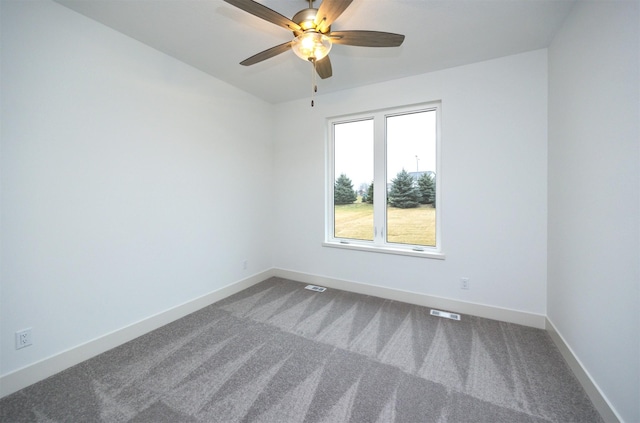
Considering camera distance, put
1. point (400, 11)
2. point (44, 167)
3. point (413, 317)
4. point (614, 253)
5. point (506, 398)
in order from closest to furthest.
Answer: point (614, 253) < point (506, 398) < point (44, 167) < point (400, 11) < point (413, 317)

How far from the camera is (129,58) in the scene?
2.21 meters

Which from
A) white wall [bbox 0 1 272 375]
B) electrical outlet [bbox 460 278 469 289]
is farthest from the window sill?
white wall [bbox 0 1 272 375]

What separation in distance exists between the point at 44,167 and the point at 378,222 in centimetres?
322

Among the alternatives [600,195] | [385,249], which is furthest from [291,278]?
[600,195]

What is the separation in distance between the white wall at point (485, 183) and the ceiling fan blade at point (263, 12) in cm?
127

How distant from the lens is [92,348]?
1.99m

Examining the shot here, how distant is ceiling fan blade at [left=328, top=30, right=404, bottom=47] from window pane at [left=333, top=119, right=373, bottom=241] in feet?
5.49

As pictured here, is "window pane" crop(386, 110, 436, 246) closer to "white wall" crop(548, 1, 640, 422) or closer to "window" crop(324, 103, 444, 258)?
"window" crop(324, 103, 444, 258)

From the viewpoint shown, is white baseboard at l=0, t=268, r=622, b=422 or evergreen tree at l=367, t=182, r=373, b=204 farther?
evergreen tree at l=367, t=182, r=373, b=204

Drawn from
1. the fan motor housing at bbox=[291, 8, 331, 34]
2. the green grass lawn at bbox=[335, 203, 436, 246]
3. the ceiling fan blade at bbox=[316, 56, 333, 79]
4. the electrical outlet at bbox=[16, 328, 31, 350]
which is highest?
the fan motor housing at bbox=[291, 8, 331, 34]

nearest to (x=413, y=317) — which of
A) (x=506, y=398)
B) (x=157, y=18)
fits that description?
(x=506, y=398)

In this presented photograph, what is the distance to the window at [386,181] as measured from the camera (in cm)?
300

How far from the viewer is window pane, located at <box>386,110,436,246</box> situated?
300cm

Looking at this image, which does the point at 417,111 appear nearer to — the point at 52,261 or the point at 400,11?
the point at 400,11
